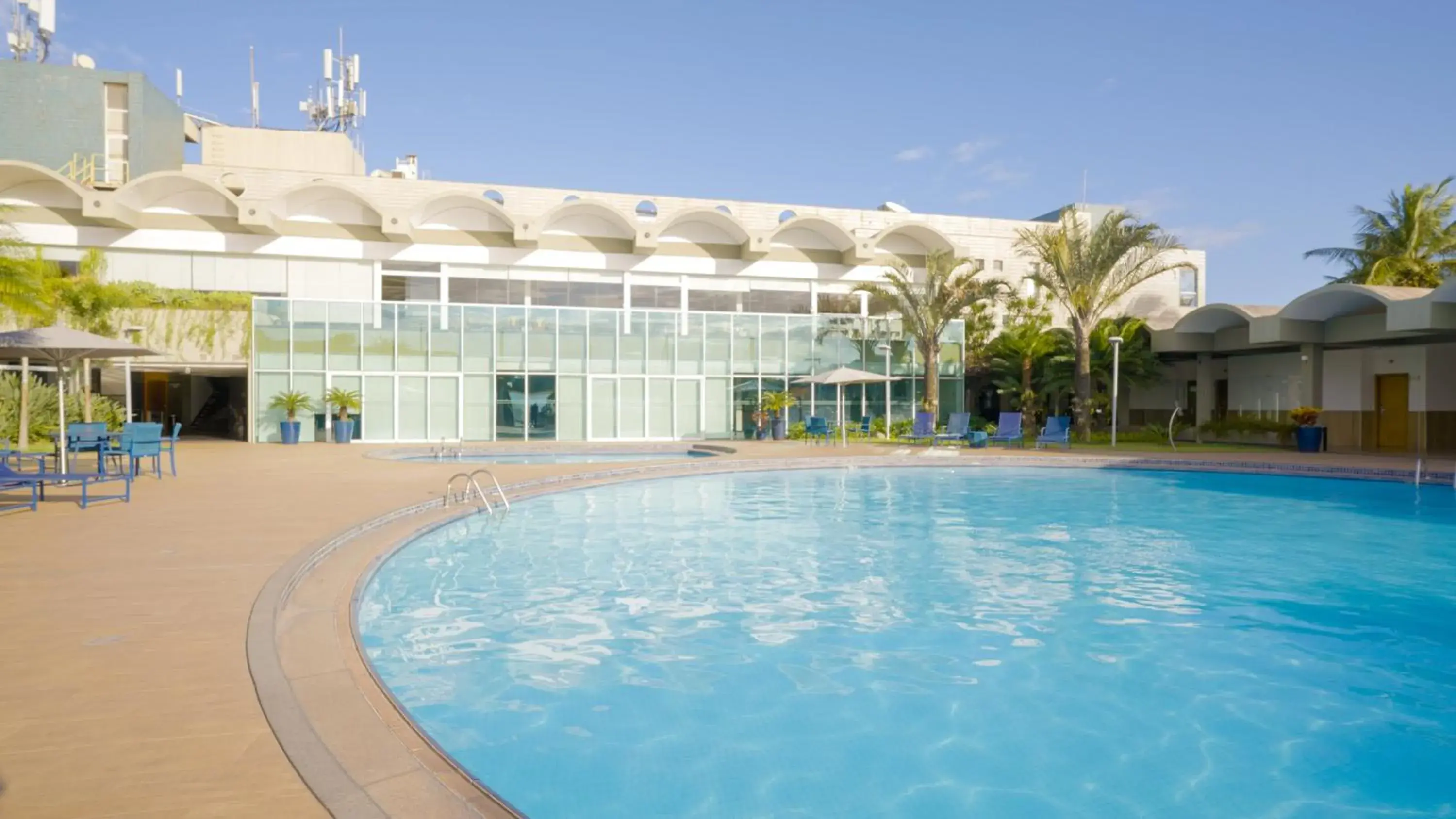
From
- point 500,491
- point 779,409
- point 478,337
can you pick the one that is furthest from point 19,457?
point 779,409

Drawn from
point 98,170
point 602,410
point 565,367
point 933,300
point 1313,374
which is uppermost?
point 98,170

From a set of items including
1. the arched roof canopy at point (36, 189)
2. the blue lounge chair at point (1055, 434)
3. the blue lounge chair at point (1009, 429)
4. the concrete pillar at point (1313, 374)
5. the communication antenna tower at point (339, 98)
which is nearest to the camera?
the blue lounge chair at point (1055, 434)

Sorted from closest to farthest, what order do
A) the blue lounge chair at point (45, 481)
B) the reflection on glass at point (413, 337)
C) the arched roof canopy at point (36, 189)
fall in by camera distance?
the blue lounge chair at point (45, 481) → the arched roof canopy at point (36, 189) → the reflection on glass at point (413, 337)

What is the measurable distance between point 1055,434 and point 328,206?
68.4 feet

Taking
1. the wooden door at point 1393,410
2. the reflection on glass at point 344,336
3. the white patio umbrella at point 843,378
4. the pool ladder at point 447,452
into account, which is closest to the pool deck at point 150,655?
the pool ladder at point 447,452

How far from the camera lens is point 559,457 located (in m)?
20.3

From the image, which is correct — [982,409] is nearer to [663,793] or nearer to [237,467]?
[237,467]

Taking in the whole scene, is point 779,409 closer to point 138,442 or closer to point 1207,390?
point 1207,390

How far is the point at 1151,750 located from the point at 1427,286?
32416mm

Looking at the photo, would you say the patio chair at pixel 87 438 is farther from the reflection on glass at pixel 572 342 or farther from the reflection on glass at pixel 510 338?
the reflection on glass at pixel 572 342

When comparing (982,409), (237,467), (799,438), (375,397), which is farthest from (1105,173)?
(237,467)

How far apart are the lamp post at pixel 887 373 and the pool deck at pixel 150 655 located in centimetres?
1690

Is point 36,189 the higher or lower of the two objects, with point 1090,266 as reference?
higher

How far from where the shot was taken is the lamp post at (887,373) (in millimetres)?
24984
